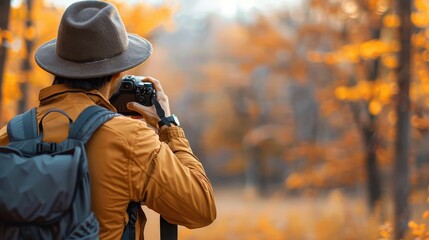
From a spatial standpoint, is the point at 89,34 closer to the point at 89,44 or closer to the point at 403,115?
the point at 89,44

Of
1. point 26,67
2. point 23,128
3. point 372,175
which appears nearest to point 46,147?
point 23,128

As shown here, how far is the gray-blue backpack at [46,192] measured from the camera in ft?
5.83

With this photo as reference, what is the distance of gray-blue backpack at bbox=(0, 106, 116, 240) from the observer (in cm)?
178

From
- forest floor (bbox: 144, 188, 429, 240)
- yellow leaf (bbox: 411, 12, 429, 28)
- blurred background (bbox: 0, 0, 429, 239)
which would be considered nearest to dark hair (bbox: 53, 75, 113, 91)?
blurred background (bbox: 0, 0, 429, 239)

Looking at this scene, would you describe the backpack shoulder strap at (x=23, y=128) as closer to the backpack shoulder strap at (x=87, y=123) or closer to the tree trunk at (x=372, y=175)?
the backpack shoulder strap at (x=87, y=123)

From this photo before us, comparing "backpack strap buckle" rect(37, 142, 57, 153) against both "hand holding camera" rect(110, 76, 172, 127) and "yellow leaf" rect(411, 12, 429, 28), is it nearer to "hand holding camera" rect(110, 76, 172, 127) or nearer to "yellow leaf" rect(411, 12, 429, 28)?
"hand holding camera" rect(110, 76, 172, 127)

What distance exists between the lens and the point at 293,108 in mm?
30562

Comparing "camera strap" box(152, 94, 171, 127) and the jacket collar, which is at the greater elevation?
the jacket collar

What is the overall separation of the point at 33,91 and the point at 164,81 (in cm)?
2009

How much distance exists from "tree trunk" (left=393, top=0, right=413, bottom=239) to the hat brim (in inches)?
165

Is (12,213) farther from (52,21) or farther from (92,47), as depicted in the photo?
(52,21)

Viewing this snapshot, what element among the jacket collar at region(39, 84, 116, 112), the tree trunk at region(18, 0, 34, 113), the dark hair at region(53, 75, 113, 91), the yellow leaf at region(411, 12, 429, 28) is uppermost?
the dark hair at region(53, 75, 113, 91)

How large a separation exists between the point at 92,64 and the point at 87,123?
24cm

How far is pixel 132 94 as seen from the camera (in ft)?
7.66
